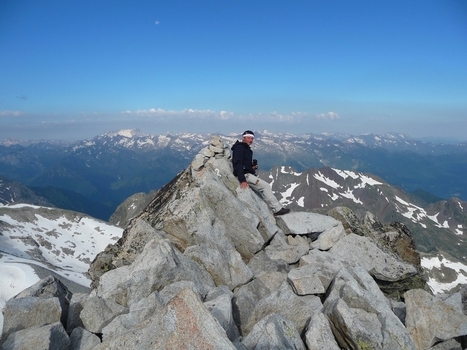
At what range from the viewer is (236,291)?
12.8 m

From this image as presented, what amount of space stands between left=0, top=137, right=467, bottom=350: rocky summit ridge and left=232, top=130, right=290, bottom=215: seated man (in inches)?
26.8

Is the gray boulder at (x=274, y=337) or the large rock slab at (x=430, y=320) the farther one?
the large rock slab at (x=430, y=320)

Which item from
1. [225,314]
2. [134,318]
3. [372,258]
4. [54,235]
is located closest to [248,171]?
[372,258]

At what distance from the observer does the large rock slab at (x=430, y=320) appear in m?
10.3

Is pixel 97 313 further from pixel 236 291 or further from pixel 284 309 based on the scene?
pixel 284 309

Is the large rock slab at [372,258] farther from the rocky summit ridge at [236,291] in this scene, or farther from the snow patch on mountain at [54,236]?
the snow patch on mountain at [54,236]

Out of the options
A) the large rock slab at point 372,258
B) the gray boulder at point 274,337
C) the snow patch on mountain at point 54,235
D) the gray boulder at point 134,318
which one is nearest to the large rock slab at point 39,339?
the gray boulder at point 134,318

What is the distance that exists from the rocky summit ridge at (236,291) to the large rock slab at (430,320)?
3 centimetres

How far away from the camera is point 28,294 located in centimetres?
1096

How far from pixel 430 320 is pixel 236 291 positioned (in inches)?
280

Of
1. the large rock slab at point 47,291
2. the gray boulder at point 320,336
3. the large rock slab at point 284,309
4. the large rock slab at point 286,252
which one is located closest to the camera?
the gray boulder at point 320,336

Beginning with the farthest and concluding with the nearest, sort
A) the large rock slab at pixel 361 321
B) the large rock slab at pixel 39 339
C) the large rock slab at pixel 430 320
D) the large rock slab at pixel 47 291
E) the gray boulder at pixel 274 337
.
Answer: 1. the large rock slab at pixel 47 291
2. the large rock slab at pixel 430 320
3. the large rock slab at pixel 361 321
4. the gray boulder at pixel 274 337
5. the large rock slab at pixel 39 339

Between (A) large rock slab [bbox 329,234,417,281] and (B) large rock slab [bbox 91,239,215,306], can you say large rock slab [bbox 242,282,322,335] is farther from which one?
(A) large rock slab [bbox 329,234,417,281]

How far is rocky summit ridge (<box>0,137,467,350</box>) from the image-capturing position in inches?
322
